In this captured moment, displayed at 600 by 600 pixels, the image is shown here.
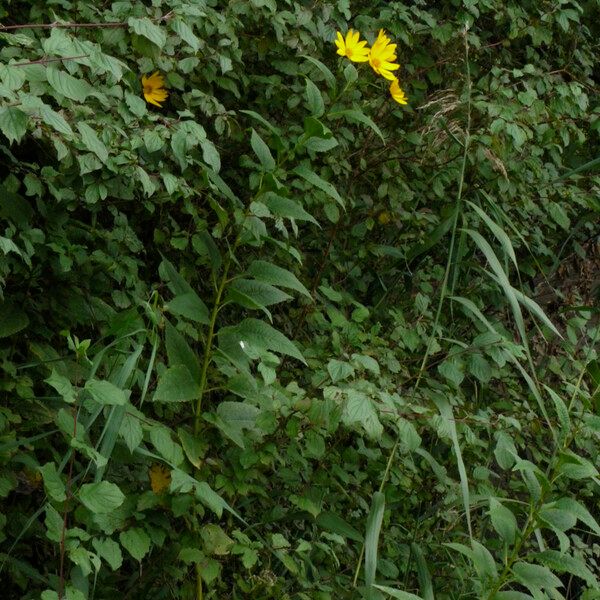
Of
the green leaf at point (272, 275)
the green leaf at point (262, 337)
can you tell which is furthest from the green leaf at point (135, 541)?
the green leaf at point (272, 275)

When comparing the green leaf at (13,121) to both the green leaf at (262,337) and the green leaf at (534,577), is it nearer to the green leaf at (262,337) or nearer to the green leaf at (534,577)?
the green leaf at (262,337)

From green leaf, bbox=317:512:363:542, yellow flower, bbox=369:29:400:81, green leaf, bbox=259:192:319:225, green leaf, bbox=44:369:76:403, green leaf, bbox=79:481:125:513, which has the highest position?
yellow flower, bbox=369:29:400:81

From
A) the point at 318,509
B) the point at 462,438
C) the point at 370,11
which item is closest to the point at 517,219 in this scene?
the point at 370,11

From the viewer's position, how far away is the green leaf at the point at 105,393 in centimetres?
174

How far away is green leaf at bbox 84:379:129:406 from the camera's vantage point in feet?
5.70

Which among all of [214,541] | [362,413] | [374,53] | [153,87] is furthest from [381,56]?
[214,541]

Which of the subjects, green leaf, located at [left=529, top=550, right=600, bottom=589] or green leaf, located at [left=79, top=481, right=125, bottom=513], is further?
green leaf, located at [left=529, top=550, right=600, bottom=589]

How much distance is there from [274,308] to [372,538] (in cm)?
87

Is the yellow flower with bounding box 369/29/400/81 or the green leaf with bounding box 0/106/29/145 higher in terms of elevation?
the green leaf with bounding box 0/106/29/145

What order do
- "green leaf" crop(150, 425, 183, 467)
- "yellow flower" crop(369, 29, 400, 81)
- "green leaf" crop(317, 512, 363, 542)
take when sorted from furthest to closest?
Result: "yellow flower" crop(369, 29, 400, 81), "green leaf" crop(317, 512, 363, 542), "green leaf" crop(150, 425, 183, 467)

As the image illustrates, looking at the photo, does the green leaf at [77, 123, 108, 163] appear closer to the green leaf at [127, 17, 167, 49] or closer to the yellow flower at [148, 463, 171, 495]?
the green leaf at [127, 17, 167, 49]

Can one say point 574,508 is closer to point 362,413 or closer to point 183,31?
point 362,413

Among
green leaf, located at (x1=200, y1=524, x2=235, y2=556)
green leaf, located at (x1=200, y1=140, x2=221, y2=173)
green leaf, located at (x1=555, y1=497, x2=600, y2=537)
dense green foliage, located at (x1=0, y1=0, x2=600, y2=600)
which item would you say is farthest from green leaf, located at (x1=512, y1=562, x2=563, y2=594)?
green leaf, located at (x1=200, y1=140, x2=221, y2=173)

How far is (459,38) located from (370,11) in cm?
28
